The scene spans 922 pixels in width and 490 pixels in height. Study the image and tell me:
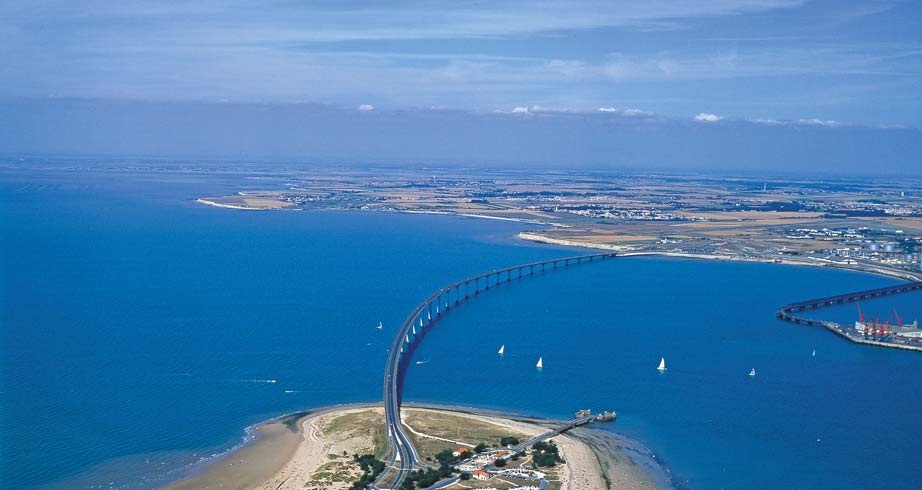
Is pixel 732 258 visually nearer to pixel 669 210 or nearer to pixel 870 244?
pixel 870 244

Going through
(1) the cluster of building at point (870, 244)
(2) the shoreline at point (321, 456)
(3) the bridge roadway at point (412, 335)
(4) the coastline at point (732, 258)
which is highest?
(1) the cluster of building at point (870, 244)

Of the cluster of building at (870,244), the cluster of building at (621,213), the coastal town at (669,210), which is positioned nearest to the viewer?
the cluster of building at (870,244)

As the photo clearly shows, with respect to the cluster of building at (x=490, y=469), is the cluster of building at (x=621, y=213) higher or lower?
higher

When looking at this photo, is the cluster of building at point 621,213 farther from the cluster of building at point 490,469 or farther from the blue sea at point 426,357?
the cluster of building at point 490,469

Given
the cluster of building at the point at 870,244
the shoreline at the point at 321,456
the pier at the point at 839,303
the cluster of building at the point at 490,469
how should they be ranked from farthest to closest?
the cluster of building at the point at 870,244, the pier at the point at 839,303, the shoreline at the point at 321,456, the cluster of building at the point at 490,469

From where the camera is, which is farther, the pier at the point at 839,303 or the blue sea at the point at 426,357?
the pier at the point at 839,303

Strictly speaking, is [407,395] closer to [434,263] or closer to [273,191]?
[434,263]

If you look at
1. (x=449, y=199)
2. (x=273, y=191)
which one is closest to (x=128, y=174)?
(x=273, y=191)

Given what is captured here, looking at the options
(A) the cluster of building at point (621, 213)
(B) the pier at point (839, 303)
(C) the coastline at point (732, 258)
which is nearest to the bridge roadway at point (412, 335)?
(C) the coastline at point (732, 258)
